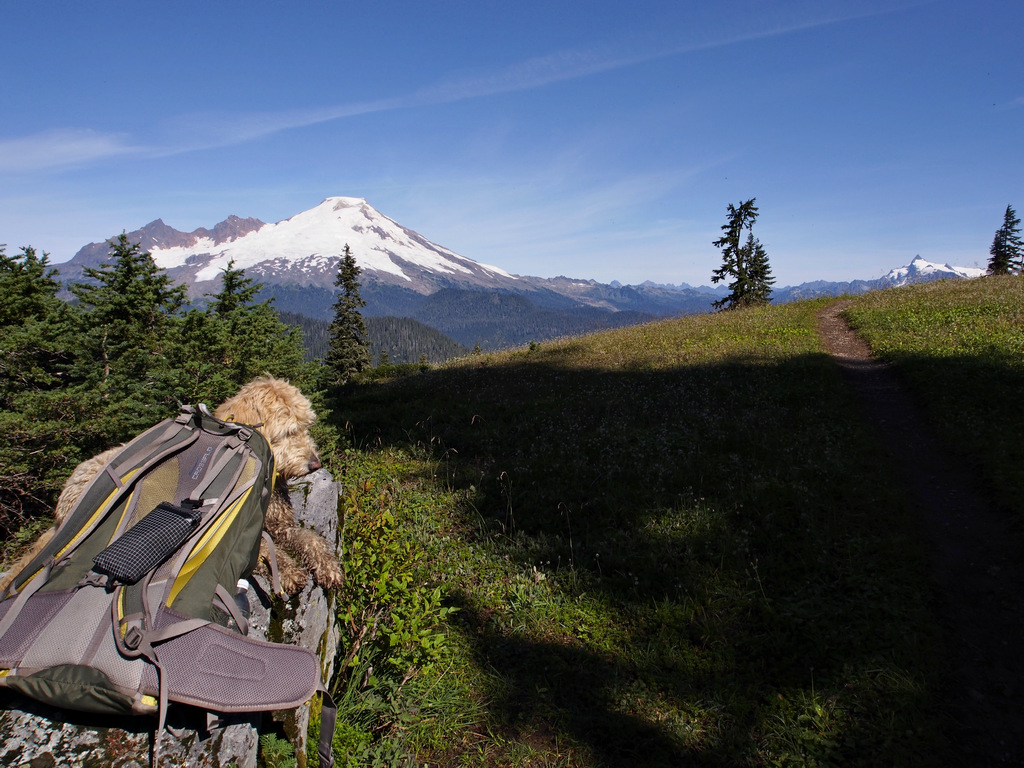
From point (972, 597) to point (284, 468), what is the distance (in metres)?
6.85

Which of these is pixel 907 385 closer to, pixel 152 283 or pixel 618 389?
pixel 618 389

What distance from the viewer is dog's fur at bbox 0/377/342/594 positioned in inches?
150

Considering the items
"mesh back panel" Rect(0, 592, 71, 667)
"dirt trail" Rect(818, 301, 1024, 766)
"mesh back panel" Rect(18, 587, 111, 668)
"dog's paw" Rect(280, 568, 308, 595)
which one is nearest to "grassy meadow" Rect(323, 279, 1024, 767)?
"dirt trail" Rect(818, 301, 1024, 766)

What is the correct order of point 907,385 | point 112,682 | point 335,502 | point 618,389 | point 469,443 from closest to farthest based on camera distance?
1. point 112,682
2. point 335,502
3. point 469,443
4. point 907,385
5. point 618,389

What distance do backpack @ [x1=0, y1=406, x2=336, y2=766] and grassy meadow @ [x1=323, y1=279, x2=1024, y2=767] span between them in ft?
4.83

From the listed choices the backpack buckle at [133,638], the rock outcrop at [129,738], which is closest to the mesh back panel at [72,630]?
the backpack buckle at [133,638]

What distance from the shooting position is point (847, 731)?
3.66 meters

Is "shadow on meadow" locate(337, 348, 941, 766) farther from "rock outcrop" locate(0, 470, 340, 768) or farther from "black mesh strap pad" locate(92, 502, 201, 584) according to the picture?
"black mesh strap pad" locate(92, 502, 201, 584)

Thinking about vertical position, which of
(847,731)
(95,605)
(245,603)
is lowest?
(847,731)

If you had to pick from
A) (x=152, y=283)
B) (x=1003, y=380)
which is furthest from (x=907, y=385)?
(x=152, y=283)

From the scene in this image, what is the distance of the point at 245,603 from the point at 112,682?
108 cm

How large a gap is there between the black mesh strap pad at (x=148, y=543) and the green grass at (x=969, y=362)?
838 centimetres

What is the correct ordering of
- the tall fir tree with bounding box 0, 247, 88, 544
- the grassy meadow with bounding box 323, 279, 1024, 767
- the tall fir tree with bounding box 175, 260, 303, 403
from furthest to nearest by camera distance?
1. the tall fir tree with bounding box 175, 260, 303, 403
2. the tall fir tree with bounding box 0, 247, 88, 544
3. the grassy meadow with bounding box 323, 279, 1024, 767

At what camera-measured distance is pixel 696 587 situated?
5180 millimetres
